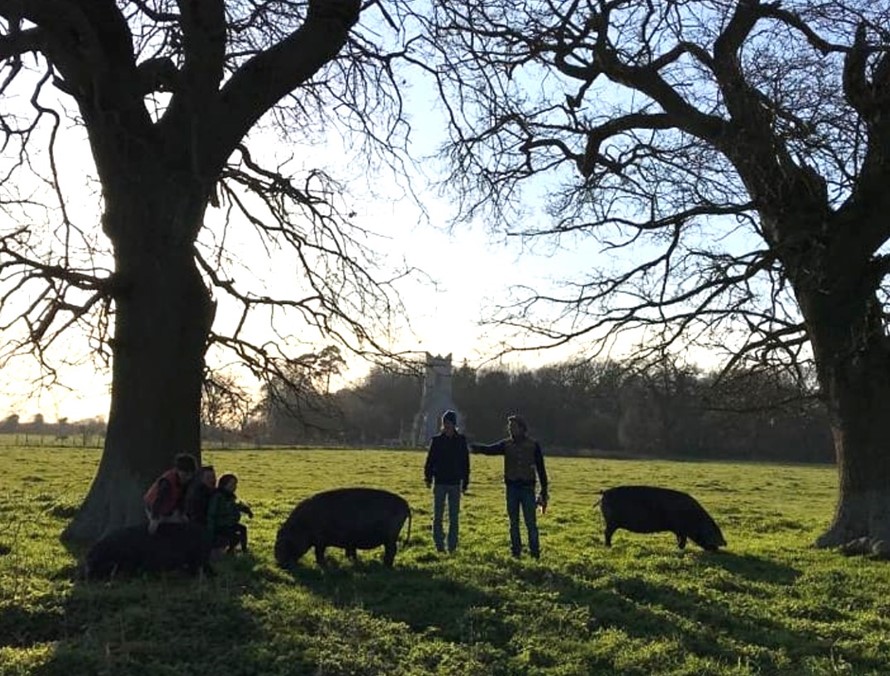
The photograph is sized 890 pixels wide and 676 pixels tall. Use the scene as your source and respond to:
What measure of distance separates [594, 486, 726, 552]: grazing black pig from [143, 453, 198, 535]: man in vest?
21.9 ft

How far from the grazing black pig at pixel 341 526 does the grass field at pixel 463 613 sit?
0.96 ft

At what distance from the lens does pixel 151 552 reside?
36.2ft

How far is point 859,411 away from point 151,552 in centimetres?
1058

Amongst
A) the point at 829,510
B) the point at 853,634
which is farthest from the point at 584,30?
the point at 829,510

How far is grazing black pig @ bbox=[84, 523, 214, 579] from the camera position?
10.9m

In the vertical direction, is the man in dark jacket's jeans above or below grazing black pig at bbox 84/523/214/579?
above

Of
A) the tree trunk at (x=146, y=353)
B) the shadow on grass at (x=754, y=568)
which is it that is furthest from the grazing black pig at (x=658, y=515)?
the tree trunk at (x=146, y=353)

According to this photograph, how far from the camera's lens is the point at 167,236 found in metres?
13.8

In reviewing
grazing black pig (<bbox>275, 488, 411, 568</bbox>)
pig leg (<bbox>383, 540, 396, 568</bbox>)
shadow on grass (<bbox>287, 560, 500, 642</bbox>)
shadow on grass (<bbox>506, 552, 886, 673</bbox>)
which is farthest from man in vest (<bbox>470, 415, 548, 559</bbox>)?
shadow on grass (<bbox>287, 560, 500, 642</bbox>)

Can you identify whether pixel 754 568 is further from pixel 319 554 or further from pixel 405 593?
pixel 319 554

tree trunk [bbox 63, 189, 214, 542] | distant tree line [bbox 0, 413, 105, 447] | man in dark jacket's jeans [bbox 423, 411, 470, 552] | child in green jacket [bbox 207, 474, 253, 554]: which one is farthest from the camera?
distant tree line [bbox 0, 413, 105, 447]

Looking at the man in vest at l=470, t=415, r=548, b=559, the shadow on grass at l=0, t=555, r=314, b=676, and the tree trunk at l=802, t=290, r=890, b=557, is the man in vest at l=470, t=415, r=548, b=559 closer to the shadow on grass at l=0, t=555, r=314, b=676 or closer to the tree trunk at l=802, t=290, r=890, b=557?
the shadow on grass at l=0, t=555, r=314, b=676

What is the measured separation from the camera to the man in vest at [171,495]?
1187cm

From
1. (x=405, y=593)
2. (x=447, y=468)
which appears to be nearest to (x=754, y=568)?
(x=447, y=468)
